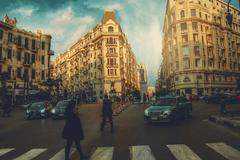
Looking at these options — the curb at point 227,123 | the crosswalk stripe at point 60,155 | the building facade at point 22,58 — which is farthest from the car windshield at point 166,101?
the building facade at point 22,58

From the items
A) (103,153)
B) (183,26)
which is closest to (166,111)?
(103,153)

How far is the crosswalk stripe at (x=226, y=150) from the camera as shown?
6.24 meters

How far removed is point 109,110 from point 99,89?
5004 cm

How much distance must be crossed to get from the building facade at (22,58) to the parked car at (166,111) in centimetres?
3019

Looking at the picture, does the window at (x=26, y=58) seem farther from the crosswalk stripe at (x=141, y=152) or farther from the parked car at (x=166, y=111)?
the crosswalk stripe at (x=141, y=152)

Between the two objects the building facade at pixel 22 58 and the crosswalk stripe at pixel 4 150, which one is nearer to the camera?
the crosswalk stripe at pixel 4 150

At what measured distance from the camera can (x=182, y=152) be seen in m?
6.88

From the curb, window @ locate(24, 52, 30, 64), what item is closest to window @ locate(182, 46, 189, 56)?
window @ locate(24, 52, 30, 64)

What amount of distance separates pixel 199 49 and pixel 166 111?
4610cm

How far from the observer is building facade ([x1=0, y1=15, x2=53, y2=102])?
40.8 metres

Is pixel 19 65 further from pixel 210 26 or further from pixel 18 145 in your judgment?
pixel 210 26

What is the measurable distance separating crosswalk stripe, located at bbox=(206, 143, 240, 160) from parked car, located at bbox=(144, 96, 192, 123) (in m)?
4.97

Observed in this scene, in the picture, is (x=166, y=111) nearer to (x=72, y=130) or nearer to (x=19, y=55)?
(x=72, y=130)

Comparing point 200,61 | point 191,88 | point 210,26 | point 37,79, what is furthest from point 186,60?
point 37,79
